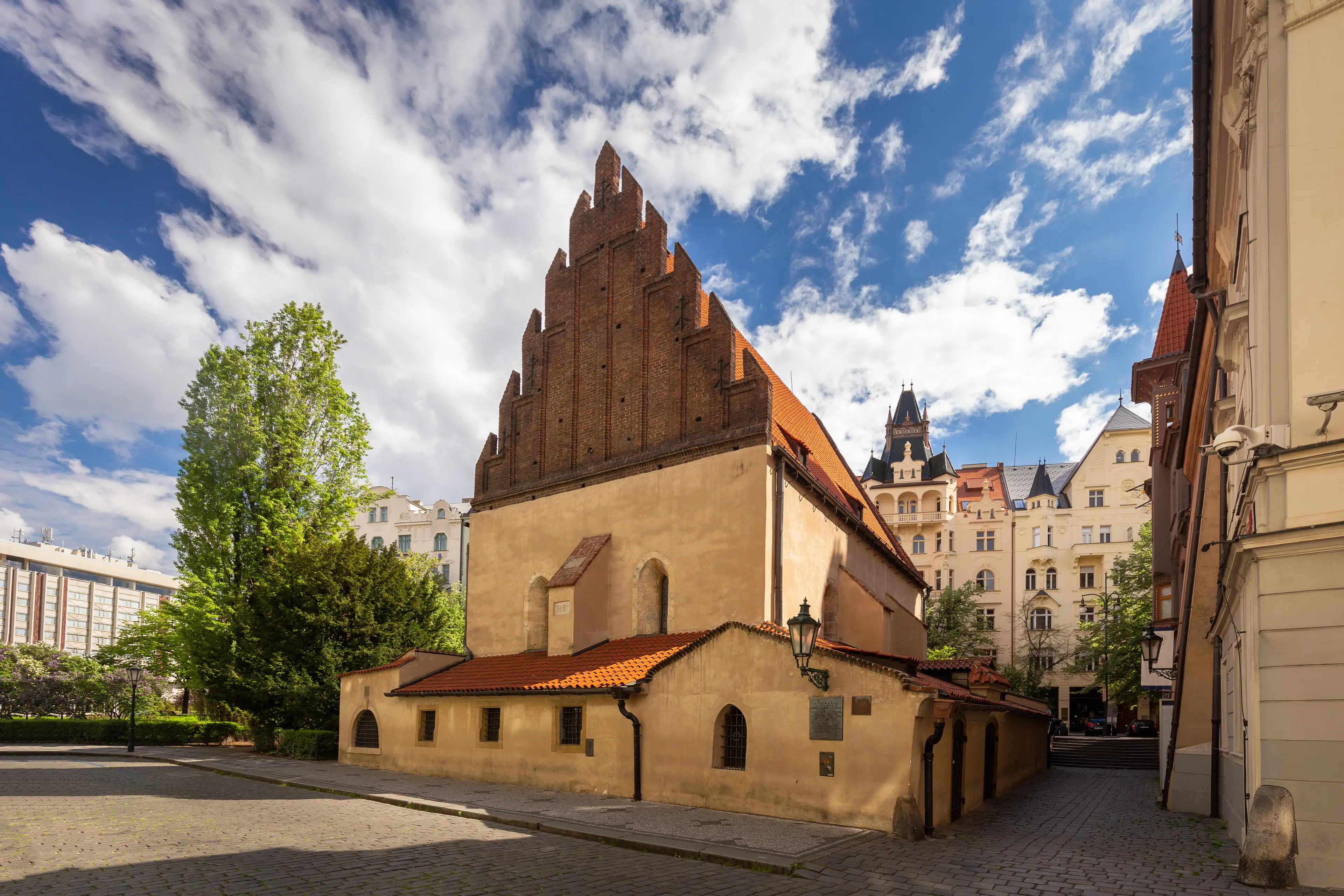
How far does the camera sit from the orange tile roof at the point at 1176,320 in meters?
25.3

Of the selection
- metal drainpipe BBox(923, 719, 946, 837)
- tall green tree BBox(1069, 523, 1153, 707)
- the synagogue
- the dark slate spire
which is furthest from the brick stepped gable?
the dark slate spire

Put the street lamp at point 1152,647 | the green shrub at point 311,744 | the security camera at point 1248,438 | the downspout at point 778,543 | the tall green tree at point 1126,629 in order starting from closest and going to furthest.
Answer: the security camera at point 1248,438
the downspout at point 778,543
the street lamp at point 1152,647
the green shrub at point 311,744
the tall green tree at point 1126,629

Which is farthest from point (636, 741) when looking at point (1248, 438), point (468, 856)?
point (1248, 438)

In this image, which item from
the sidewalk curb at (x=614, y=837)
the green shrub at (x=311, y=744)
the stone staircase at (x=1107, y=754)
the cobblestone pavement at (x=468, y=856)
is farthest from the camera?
the stone staircase at (x=1107, y=754)

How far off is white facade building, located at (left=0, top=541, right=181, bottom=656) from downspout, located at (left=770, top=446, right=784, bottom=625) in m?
128

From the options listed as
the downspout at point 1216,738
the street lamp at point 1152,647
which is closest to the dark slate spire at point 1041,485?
the street lamp at point 1152,647

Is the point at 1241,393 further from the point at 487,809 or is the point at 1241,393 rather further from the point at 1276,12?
the point at 487,809

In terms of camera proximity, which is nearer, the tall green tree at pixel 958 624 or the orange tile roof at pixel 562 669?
the orange tile roof at pixel 562 669

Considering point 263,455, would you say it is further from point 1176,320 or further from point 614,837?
point 1176,320

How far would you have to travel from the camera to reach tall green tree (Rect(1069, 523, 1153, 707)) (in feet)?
132

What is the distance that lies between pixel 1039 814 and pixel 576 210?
18328 mm

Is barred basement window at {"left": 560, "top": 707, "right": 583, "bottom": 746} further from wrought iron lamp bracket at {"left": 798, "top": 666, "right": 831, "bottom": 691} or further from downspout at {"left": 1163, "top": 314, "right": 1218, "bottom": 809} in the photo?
downspout at {"left": 1163, "top": 314, "right": 1218, "bottom": 809}

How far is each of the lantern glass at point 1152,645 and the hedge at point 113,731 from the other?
30674 millimetres

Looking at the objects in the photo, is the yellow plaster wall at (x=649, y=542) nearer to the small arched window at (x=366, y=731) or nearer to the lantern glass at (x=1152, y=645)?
the small arched window at (x=366, y=731)
